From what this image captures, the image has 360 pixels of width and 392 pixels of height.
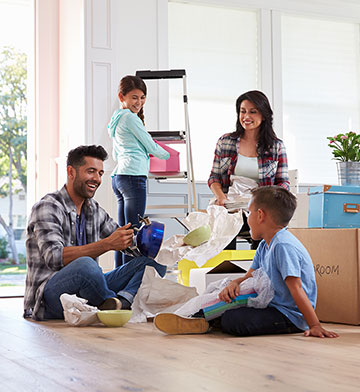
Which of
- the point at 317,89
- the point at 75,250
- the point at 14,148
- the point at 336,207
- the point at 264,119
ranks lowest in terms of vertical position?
the point at 75,250

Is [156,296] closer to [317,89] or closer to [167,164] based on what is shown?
[167,164]

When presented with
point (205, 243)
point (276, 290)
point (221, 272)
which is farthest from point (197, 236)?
point (276, 290)

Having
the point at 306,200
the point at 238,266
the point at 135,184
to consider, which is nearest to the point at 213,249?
the point at 238,266

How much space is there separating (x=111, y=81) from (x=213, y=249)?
2.67 m

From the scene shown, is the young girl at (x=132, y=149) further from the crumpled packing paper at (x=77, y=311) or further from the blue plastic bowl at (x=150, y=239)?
the crumpled packing paper at (x=77, y=311)

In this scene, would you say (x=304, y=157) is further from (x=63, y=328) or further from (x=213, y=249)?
(x=63, y=328)

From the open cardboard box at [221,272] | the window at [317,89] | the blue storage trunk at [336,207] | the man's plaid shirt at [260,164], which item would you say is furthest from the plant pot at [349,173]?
the window at [317,89]

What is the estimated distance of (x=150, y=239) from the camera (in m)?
2.67

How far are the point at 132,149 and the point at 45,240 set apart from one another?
1086mm

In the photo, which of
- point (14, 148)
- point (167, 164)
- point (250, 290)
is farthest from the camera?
point (14, 148)

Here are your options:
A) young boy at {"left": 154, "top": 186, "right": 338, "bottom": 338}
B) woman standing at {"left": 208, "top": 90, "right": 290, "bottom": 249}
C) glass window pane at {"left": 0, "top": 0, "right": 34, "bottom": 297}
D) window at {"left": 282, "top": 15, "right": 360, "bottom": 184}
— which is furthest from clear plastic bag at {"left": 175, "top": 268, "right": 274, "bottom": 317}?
glass window pane at {"left": 0, "top": 0, "right": 34, "bottom": 297}

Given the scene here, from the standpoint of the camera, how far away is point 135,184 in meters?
3.64

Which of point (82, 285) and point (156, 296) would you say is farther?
point (156, 296)

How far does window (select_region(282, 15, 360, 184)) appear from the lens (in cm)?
575
